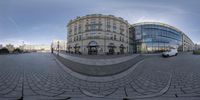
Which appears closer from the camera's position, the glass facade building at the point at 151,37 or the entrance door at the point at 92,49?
the entrance door at the point at 92,49

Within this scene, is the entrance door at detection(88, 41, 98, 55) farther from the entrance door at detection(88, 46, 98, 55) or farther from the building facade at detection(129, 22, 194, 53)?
the building facade at detection(129, 22, 194, 53)

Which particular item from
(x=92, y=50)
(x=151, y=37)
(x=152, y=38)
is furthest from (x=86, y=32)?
(x=152, y=38)

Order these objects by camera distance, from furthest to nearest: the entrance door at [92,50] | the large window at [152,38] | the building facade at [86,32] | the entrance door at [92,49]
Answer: the large window at [152,38] < the entrance door at [92,50] < the entrance door at [92,49] < the building facade at [86,32]

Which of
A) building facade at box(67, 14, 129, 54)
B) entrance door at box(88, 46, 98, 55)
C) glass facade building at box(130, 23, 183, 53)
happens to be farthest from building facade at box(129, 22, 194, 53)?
building facade at box(67, 14, 129, 54)

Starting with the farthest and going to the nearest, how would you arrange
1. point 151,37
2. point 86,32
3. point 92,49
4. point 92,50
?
1. point 151,37
2. point 92,49
3. point 92,50
4. point 86,32

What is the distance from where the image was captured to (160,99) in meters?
3.89

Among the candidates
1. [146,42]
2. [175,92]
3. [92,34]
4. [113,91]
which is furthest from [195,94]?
[146,42]

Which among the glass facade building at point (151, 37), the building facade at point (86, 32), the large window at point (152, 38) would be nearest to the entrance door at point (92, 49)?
the building facade at point (86, 32)

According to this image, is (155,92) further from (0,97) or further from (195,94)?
(0,97)

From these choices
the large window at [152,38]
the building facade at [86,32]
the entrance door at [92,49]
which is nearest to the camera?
the building facade at [86,32]

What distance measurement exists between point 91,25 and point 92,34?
0.61 m

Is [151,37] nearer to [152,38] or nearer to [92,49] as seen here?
[152,38]

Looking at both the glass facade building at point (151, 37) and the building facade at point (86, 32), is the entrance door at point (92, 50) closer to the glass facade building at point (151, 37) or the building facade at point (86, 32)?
the building facade at point (86, 32)

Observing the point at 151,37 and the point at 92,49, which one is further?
the point at 151,37
